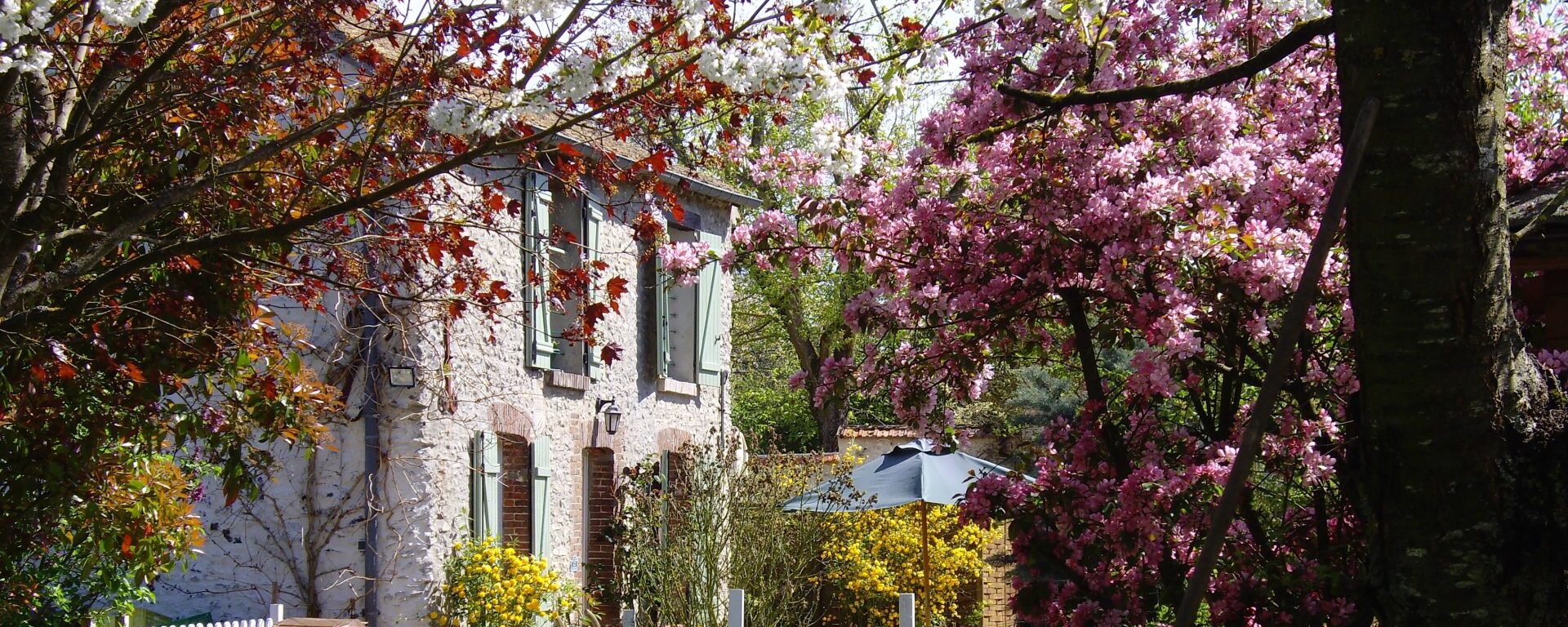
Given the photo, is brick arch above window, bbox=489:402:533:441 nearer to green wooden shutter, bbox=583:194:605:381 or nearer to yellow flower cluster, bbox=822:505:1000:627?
green wooden shutter, bbox=583:194:605:381

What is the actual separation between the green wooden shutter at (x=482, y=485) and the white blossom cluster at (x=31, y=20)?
6.81m

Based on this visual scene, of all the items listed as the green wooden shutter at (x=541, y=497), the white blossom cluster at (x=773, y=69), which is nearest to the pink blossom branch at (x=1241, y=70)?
the white blossom cluster at (x=773, y=69)

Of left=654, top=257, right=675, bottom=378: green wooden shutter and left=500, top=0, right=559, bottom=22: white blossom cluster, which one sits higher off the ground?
left=654, top=257, right=675, bottom=378: green wooden shutter

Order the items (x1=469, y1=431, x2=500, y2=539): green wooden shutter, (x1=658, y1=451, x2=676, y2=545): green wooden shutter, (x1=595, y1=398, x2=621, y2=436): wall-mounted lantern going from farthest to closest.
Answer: (x1=595, y1=398, x2=621, y2=436): wall-mounted lantern → (x1=658, y1=451, x2=676, y2=545): green wooden shutter → (x1=469, y1=431, x2=500, y2=539): green wooden shutter

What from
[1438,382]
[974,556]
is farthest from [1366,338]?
[974,556]

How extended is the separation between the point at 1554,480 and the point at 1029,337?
10.0 feet

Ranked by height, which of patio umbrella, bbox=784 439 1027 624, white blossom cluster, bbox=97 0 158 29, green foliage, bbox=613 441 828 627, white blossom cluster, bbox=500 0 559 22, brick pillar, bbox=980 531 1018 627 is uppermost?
white blossom cluster, bbox=500 0 559 22

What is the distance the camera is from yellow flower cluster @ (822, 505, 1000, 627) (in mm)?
13914

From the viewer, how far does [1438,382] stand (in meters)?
3.13

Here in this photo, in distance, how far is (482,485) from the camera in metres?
10.6

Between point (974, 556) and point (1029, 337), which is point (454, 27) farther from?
point (974, 556)

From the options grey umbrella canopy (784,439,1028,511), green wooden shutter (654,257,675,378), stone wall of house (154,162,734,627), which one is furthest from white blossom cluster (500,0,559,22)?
green wooden shutter (654,257,675,378)

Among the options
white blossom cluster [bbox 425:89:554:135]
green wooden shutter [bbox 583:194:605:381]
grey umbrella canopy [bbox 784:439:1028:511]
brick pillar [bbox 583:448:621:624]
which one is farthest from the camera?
brick pillar [bbox 583:448:621:624]

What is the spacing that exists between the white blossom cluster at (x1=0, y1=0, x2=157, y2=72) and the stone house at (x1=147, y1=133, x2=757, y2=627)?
Answer: 16.1ft
